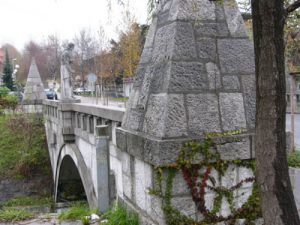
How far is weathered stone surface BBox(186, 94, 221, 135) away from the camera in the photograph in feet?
12.2

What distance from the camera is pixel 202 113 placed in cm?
376

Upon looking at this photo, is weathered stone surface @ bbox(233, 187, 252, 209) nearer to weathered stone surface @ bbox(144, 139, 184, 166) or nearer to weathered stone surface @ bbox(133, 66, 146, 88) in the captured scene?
weathered stone surface @ bbox(144, 139, 184, 166)

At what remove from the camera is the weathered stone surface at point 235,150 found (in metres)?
3.73

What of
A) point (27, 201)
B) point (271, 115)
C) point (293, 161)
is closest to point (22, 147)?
point (27, 201)

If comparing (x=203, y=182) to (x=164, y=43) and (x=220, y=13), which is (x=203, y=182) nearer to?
(x=164, y=43)

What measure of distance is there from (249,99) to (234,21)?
73 cm

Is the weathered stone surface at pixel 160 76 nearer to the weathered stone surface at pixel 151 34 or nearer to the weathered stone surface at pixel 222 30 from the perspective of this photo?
the weathered stone surface at pixel 151 34

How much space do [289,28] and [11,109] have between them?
2565 cm

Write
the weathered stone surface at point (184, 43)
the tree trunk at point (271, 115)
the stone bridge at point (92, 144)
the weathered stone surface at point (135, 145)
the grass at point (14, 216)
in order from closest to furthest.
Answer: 1. the tree trunk at point (271, 115)
2. the weathered stone surface at point (184, 43)
3. the weathered stone surface at point (135, 145)
4. the stone bridge at point (92, 144)
5. the grass at point (14, 216)

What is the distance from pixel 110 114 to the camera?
741cm

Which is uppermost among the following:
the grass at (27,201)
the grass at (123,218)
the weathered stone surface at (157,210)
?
the weathered stone surface at (157,210)

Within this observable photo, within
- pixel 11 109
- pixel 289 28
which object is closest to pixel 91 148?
pixel 289 28

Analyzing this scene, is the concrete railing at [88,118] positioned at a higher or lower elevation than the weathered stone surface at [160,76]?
lower

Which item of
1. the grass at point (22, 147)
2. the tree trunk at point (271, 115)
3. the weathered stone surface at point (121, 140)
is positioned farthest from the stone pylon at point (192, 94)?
the grass at point (22, 147)
